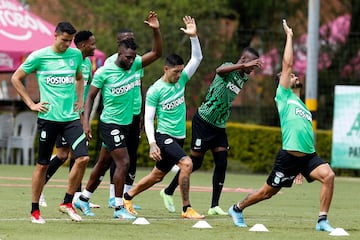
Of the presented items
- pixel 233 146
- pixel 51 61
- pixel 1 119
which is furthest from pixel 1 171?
pixel 51 61

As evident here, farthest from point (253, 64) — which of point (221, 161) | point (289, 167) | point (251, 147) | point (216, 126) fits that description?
point (251, 147)

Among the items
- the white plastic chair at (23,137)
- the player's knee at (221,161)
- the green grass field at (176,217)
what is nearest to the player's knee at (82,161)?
the green grass field at (176,217)

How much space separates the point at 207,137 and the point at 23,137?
501 inches

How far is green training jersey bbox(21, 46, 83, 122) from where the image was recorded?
43.5 feet

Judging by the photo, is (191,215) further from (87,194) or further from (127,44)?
(127,44)

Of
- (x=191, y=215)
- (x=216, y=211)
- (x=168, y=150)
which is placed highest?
(x=168, y=150)

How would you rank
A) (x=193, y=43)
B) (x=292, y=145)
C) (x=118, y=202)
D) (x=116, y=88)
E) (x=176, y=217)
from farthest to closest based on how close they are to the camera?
(x=193, y=43), (x=176, y=217), (x=116, y=88), (x=118, y=202), (x=292, y=145)

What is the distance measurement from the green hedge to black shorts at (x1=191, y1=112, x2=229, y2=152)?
37.1 feet

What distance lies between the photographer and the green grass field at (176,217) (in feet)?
39.8

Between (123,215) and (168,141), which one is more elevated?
(168,141)

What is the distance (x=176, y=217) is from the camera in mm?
14531

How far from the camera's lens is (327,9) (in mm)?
38281

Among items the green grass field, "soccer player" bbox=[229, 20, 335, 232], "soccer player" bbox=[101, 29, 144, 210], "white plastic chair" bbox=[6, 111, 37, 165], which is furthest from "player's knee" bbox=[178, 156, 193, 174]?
"white plastic chair" bbox=[6, 111, 37, 165]

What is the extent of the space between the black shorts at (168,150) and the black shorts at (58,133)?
5.54ft
